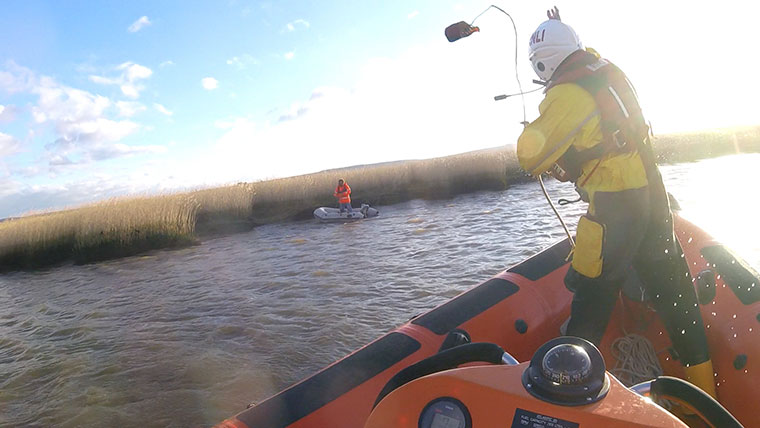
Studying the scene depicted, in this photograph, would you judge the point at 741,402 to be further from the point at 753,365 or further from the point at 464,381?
the point at 464,381

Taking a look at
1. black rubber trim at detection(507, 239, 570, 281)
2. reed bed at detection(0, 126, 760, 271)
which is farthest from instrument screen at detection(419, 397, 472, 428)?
reed bed at detection(0, 126, 760, 271)

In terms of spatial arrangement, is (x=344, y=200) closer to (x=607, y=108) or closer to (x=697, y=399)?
(x=607, y=108)

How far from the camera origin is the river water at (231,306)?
3961 millimetres

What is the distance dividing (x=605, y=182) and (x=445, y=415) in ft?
4.09

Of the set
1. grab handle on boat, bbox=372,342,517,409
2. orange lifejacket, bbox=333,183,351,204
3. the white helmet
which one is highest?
the white helmet

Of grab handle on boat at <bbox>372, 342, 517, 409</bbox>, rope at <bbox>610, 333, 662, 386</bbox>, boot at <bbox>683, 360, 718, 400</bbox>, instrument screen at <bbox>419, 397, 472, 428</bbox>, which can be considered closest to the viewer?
instrument screen at <bbox>419, 397, 472, 428</bbox>

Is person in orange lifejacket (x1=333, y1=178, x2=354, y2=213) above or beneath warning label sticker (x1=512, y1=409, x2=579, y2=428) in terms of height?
above

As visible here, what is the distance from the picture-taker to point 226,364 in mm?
4371

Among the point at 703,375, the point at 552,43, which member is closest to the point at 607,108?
the point at 552,43

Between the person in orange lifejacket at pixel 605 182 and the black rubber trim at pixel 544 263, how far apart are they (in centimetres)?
85

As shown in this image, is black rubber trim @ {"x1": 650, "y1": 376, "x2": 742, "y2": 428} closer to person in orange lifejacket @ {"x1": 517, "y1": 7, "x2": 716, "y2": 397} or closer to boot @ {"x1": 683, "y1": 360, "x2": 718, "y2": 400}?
person in orange lifejacket @ {"x1": 517, "y1": 7, "x2": 716, "y2": 397}

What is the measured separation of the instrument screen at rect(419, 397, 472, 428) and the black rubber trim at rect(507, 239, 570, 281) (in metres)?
1.91

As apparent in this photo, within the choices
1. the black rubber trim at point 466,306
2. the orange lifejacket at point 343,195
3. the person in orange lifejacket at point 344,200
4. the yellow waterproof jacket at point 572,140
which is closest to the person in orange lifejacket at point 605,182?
the yellow waterproof jacket at point 572,140

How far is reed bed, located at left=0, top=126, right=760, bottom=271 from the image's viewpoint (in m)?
10.9
